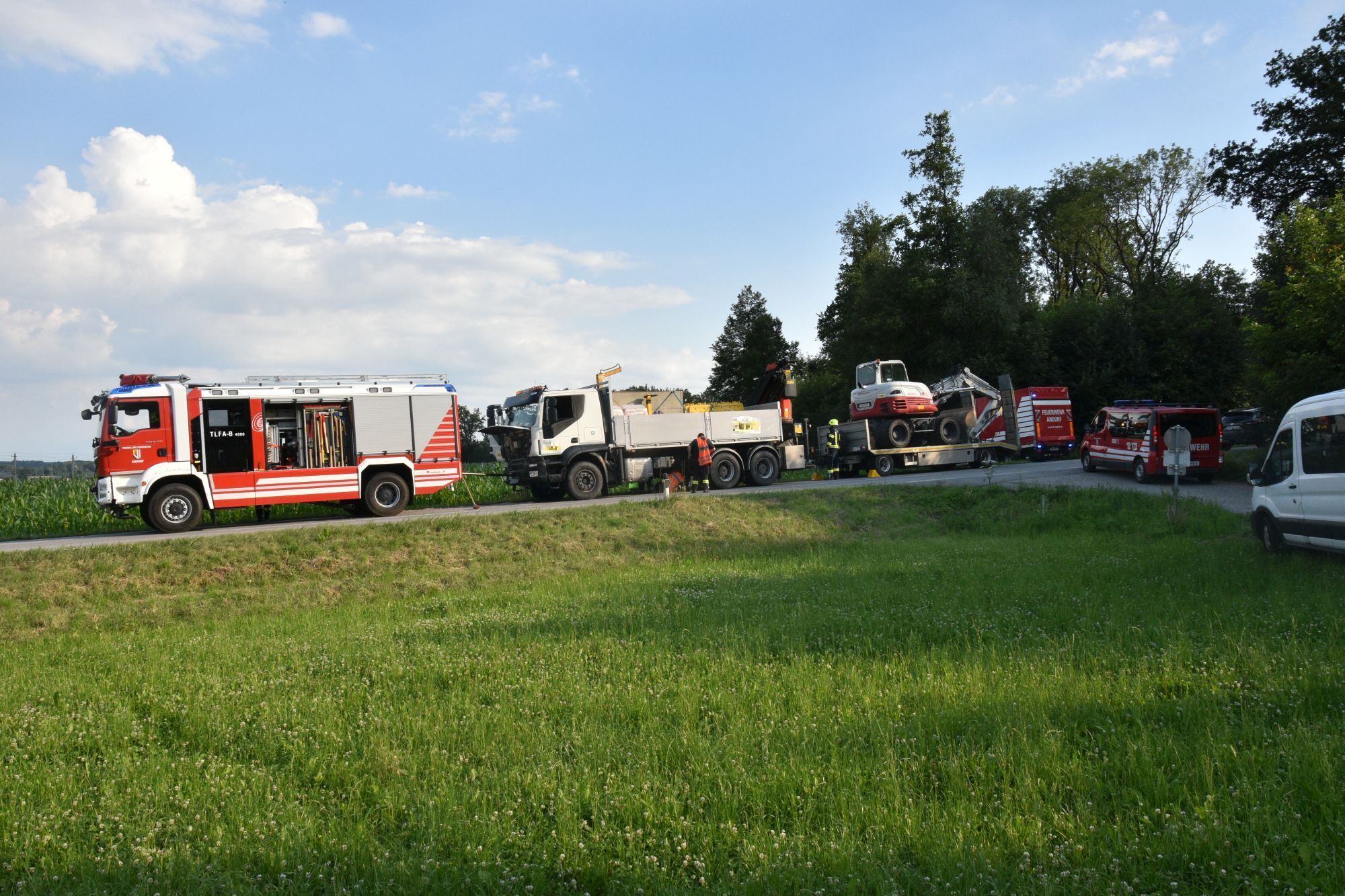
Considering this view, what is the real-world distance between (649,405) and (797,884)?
22027mm

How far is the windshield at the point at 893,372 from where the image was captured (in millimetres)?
31328

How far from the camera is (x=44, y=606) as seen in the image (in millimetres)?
12305

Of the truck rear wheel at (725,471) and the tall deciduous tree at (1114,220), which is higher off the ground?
the tall deciduous tree at (1114,220)

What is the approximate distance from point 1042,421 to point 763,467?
51.1 ft

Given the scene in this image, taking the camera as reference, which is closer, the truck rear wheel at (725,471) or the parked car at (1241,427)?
the truck rear wheel at (725,471)

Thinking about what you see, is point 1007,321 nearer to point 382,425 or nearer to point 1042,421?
point 1042,421

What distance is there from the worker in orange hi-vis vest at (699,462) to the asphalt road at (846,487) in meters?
1.34

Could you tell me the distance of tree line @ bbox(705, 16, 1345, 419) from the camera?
72.9ft

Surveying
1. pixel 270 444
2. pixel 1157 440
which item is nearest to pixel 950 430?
pixel 1157 440

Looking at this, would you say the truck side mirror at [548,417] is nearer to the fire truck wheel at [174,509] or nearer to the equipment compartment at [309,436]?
the equipment compartment at [309,436]

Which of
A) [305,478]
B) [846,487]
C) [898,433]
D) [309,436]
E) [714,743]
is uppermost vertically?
[309,436]

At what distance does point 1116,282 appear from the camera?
2354 inches

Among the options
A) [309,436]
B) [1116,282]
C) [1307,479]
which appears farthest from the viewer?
[1116,282]

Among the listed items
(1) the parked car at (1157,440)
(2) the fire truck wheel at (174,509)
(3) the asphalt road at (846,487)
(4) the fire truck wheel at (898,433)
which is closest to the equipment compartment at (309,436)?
(3) the asphalt road at (846,487)
